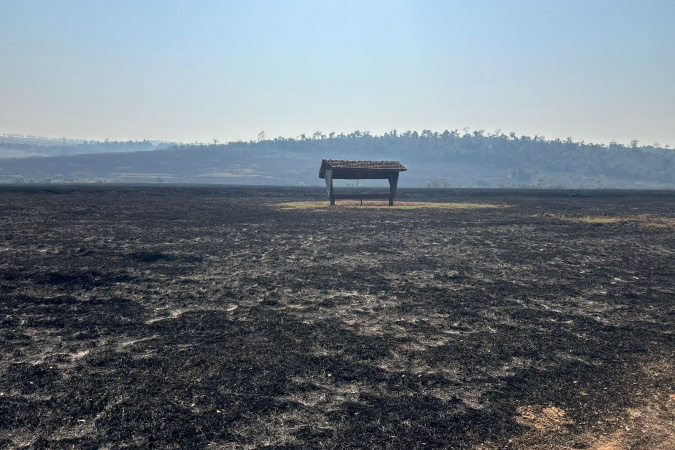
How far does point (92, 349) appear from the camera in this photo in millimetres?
6504

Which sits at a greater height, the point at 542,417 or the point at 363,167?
the point at 363,167

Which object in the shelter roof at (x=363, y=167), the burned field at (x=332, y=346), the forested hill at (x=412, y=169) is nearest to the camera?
the burned field at (x=332, y=346)

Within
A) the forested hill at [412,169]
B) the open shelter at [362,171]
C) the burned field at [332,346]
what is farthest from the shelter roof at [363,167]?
the forested hill at [412,169]

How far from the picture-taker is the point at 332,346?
6773 millimetres

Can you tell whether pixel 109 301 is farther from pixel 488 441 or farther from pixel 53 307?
pixel 488 441

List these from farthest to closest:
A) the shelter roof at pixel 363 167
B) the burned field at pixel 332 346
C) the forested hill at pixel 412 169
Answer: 1. the forested hill at pixel 412 169
2. the shelter roof at pixel 363 167
3. the burned field at pixel 332 346

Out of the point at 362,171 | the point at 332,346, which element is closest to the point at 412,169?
the point at 362,171

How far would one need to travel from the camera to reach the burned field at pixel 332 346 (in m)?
4.68

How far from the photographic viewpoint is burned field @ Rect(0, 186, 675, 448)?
15.4ft

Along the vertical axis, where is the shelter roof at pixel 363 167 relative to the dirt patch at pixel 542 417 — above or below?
above

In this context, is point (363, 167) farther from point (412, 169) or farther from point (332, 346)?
Result: point (412, 169)

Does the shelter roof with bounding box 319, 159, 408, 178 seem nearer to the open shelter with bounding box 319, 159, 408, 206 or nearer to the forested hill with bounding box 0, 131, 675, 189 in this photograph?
the open shelter with bounding box 319, 159, 408, 206

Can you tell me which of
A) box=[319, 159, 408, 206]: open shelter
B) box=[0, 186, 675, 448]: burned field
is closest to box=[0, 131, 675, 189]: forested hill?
box=[319, 159, 408, 206]: open shelter

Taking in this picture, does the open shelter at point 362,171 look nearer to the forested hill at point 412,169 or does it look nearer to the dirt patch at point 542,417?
the dirt patch at point 542,417
